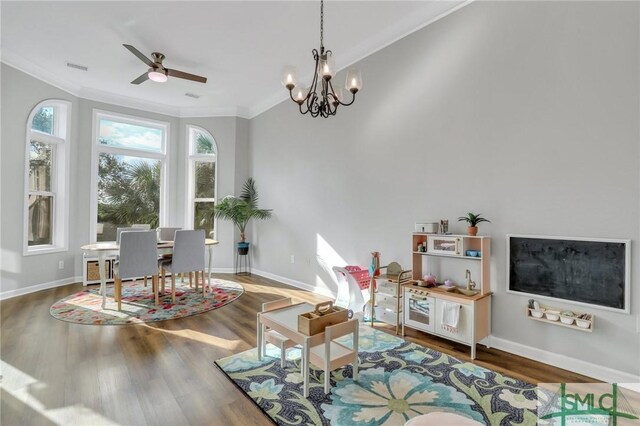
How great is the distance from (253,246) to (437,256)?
4068mm

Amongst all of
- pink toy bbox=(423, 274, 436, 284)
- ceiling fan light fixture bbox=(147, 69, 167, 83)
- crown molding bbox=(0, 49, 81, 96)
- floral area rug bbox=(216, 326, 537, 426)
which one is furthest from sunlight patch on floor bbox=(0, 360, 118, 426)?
crown molding bbox=(0, 49, 81, 96)

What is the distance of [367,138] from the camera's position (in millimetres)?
4125

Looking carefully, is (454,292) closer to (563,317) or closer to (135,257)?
(563,317)

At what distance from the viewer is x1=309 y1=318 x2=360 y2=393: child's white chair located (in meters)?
2.15

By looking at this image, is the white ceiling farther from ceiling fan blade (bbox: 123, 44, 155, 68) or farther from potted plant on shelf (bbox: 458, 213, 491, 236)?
potted plant on shelf (bbox: 458, 213, 491, 236)

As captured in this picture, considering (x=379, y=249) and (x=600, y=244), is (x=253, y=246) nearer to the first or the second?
(x=379, y=249)

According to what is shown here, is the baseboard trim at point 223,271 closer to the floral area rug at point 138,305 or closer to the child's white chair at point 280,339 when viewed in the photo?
the floral area rug at point 138,305

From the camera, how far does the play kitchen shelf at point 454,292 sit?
9.21 ft

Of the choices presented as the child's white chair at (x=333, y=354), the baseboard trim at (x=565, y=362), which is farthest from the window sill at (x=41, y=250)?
the baseboard trim at (x=565, y=362)

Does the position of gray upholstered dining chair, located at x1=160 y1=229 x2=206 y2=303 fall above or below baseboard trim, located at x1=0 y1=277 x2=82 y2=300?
above

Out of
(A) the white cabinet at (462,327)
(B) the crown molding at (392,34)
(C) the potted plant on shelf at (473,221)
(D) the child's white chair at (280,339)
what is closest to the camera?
(D) the child's white chair at (280,339)

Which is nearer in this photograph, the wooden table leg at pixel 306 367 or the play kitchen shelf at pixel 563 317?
the wooden table leg at pixel 306 367

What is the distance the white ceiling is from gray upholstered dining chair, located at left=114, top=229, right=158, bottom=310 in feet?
8.20

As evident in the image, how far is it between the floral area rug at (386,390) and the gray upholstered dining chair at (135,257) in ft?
→ 6.92
